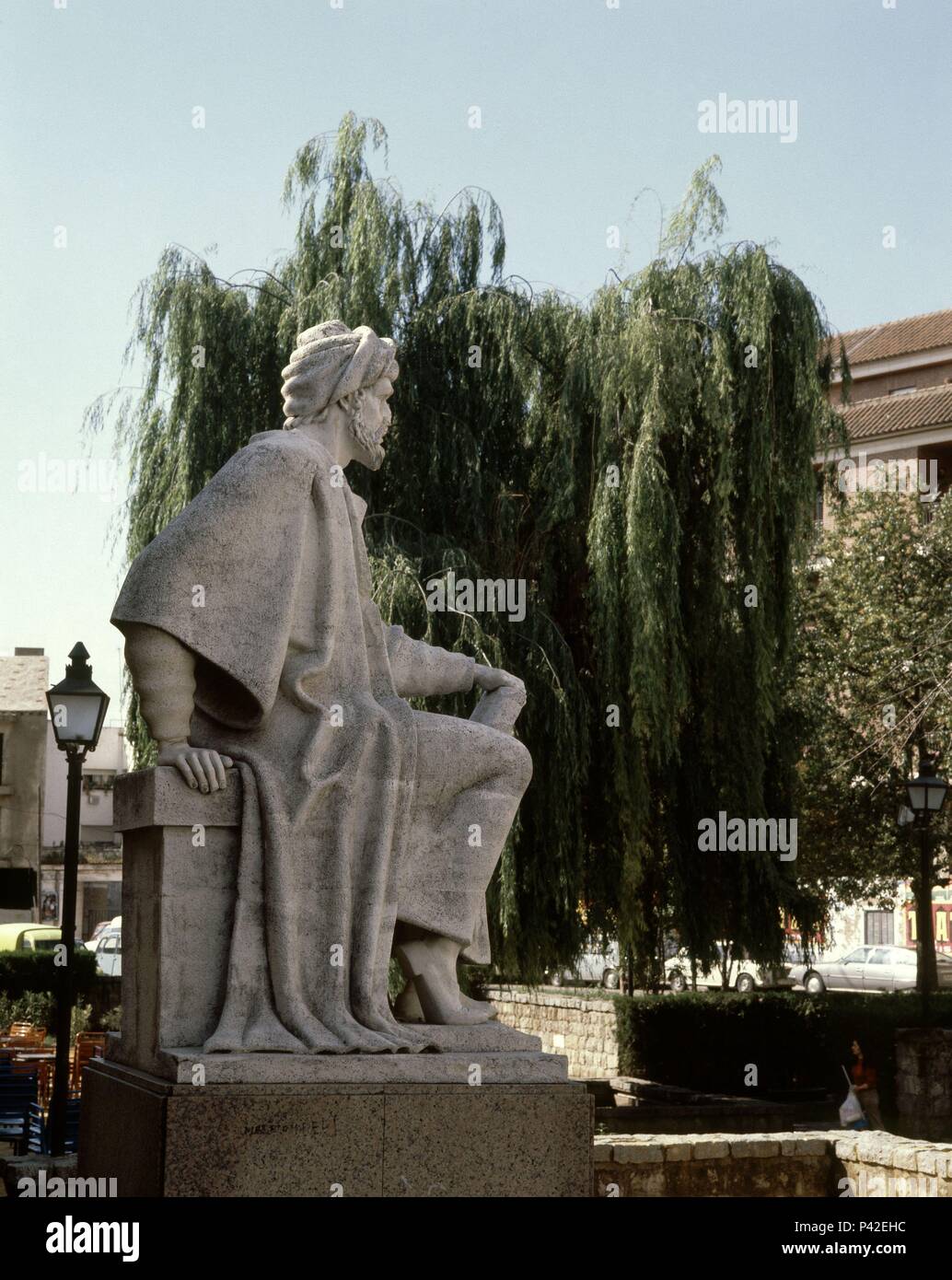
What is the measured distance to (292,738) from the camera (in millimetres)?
5387

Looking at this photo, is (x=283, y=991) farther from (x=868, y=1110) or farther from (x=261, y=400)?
(x=868, y=1110)

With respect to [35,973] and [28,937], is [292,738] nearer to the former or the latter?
[35,973]

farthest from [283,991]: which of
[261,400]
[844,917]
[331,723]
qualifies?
[844,917]

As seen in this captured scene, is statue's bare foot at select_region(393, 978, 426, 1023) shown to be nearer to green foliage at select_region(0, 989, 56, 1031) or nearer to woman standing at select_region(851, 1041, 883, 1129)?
woman standing at select_region(851, 1041, 883, 1129)

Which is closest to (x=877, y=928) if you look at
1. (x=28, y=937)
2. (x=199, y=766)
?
(x=28, y=937)

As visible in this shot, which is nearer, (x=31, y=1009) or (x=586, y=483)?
(x=586, y=483)

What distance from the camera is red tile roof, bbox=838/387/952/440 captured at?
129 ft

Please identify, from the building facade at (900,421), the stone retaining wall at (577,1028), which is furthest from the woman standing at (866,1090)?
the building facade at (900,421)

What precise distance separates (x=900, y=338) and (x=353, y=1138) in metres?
47.3

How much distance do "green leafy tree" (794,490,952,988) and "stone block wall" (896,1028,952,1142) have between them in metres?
5.83

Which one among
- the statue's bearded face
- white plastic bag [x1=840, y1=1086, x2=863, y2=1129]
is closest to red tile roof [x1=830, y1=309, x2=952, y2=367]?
white plastic bag [x1=840, y1=1086, x2=863, y2=1129]

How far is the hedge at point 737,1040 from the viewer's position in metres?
18.5

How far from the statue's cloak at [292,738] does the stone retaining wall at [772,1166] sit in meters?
4.54
